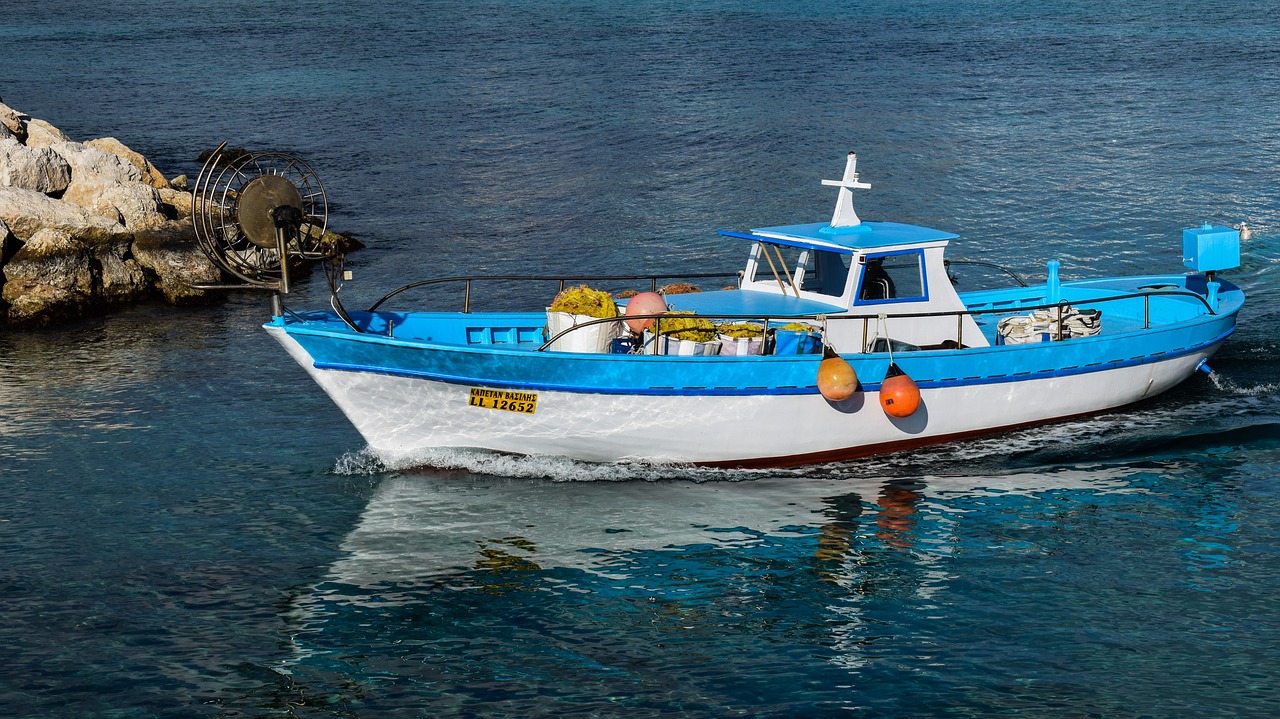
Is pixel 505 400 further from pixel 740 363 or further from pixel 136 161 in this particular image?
pixel 136 161

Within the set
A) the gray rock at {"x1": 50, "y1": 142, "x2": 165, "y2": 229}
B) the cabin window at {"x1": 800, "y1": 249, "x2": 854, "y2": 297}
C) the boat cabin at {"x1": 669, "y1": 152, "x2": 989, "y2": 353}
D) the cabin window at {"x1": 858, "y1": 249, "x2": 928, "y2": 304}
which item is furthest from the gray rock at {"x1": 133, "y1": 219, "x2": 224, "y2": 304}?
the cabin window at {"x1": 858, "y1": 249, "x2": 928, "y2": 304}

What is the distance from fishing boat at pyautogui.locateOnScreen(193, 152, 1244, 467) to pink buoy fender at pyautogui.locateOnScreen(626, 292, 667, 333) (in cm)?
2

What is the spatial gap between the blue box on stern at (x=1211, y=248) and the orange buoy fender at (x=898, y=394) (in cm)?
591

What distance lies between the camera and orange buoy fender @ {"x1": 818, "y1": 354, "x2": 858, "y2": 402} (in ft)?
46.6

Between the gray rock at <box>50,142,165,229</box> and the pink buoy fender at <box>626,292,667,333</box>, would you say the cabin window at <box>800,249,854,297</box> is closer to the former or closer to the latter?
the pink buoy fender at <box>626,292,667,333</box>

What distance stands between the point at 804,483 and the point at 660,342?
242cm

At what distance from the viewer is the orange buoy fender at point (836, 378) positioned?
46.6 feet

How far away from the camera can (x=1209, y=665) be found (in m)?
10.9

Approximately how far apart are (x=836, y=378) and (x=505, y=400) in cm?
374

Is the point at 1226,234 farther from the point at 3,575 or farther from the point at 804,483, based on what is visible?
the point at 3,575

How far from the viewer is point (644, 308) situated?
49.2 ft

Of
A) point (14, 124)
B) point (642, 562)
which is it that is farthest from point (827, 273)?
point (14, 124)

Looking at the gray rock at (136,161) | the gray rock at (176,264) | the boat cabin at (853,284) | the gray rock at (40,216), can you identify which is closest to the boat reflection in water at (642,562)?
the boat cabin at (853,284)

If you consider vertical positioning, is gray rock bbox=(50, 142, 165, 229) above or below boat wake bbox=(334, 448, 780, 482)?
above
